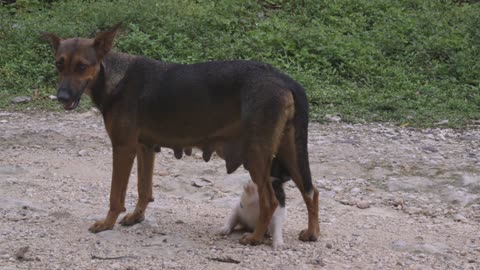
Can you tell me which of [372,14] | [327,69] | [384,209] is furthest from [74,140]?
[372,14]

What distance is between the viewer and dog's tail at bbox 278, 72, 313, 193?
20.0 feet

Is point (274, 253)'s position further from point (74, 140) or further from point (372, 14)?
point (372, 14)

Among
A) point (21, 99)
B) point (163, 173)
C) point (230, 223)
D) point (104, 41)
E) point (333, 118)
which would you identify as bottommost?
point (21, 99)

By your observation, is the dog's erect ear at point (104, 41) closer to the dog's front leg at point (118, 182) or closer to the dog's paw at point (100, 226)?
the dog's front leg at point (118, 182)

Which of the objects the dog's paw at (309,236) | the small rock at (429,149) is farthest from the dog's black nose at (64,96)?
the small rock at (429,149)

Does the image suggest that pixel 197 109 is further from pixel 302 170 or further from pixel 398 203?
pixel 398 203

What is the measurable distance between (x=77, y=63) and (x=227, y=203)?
222 centimetres

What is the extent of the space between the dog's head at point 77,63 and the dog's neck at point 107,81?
78 millimetres

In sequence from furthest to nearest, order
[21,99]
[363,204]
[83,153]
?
[21,99] → [83,153] → [363,204]

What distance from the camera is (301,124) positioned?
6.16 meters

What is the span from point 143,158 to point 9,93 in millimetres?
5446

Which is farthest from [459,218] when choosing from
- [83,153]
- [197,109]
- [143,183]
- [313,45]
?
[313,45]

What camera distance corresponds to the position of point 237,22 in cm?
1385

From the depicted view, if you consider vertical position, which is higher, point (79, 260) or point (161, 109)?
point (161, 109)
